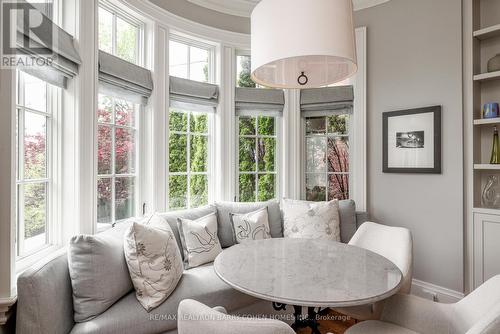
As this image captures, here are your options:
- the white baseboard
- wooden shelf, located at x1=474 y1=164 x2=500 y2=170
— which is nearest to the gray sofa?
the white baseboard

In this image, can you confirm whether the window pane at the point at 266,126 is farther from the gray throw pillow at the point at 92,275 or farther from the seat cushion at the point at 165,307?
the gray throw pillow at the point at 92,275

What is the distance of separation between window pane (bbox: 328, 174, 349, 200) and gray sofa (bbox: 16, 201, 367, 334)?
1.62m

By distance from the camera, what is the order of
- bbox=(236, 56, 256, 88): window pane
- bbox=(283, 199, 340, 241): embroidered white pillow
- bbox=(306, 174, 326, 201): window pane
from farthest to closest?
bbox=(306, 174, 326, 201): window pane, bbox=(236, 56, 256, 88): window pane, bbox=(283, 199, 340, 241): embroidered white pillow

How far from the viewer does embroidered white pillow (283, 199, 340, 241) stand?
8.53ft

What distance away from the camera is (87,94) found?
195cm

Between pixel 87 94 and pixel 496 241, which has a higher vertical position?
pixel 87 94

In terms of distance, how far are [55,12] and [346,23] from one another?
72.9 inches

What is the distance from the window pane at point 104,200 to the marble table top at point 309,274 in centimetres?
111

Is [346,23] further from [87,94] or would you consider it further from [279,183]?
[279,183]

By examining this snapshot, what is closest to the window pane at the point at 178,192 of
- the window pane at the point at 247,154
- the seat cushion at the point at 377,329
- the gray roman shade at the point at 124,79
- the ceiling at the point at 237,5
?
the window pane at the point at 247,154

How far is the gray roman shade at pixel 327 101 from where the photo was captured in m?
3.04

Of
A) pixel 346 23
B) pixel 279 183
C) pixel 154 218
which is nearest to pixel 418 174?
pixel 279 183

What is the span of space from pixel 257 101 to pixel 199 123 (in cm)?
67

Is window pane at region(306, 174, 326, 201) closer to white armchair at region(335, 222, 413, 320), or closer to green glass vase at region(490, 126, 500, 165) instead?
white armchair at region(335, 222, 413, 320)
